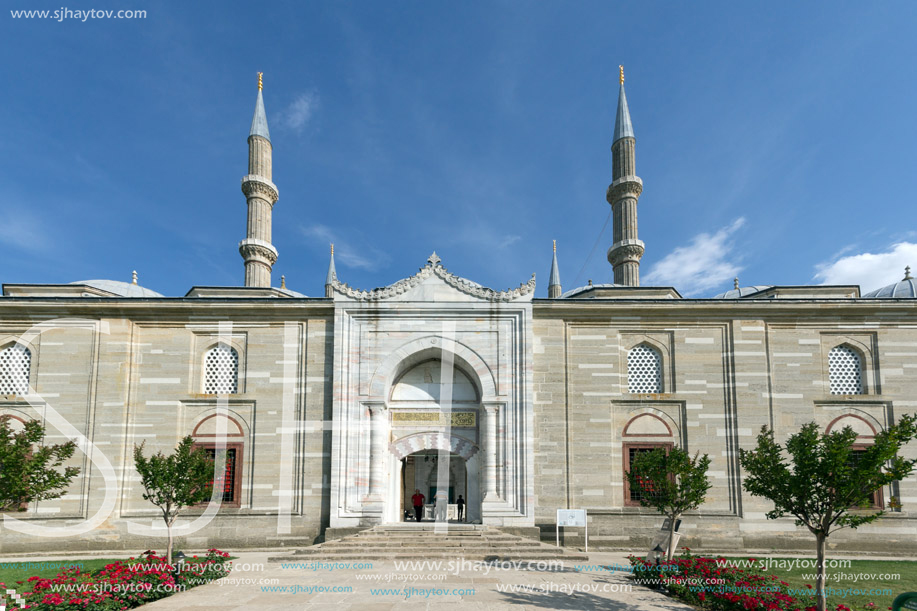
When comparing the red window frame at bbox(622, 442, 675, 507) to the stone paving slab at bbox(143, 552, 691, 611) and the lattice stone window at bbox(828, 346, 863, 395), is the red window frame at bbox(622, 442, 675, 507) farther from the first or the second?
the lattice stone window at bbox(828, 346, 863, 395)

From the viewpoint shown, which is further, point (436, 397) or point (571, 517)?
point (436, 397)

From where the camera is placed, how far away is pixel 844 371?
1738 centimetres

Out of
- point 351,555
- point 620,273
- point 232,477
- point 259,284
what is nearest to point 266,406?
point 232,477

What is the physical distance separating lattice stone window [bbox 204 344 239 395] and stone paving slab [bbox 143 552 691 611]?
5.59 m

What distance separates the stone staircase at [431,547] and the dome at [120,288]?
483 inches

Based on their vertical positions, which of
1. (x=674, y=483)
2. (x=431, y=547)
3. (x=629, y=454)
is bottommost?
(x=431, y=547)

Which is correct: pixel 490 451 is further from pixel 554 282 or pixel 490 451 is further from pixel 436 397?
pixel 554 282

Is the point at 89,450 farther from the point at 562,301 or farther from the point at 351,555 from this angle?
the point at 562,301

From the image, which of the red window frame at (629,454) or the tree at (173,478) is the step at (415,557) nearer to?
the tree at (173,478)

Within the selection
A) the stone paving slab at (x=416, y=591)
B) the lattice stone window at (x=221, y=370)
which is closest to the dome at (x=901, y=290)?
the stone paving slab at (x=416, y=591)

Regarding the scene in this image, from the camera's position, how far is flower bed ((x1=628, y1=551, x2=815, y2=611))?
356 inches

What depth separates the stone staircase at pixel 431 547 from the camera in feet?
46.0

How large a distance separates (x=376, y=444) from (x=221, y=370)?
4.92 meters

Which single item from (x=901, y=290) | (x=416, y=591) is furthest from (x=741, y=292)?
(x=416, y=591)
